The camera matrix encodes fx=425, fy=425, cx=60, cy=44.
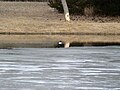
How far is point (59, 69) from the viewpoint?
12.0 meters

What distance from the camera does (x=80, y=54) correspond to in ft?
51.9

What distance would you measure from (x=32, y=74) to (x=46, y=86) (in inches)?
67.8

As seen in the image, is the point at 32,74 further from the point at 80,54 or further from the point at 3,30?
the point at 3,30

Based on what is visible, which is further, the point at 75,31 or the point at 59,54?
the point at 75,31

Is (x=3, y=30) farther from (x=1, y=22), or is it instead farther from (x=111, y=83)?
(x=111, y=83)

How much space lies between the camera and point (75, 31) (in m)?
25.1

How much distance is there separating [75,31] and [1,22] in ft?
18.1

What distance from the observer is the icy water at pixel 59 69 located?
9.55 metres

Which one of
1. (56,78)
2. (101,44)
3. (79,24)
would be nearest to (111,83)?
(56,78)

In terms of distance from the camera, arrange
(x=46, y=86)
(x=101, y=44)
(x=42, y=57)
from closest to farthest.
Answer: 1. (x=46, y=86)
2. (x=42, y=57)
3. (x=101, y=44)

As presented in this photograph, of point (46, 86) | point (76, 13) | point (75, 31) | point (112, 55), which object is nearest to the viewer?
point (46, 86)

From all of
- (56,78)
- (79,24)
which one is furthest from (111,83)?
(79,24)

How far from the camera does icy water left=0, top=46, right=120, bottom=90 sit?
376 inches

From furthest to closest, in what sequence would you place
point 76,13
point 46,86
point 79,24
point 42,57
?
point 76,13, point 79,24, point 42,57, point 46,86
